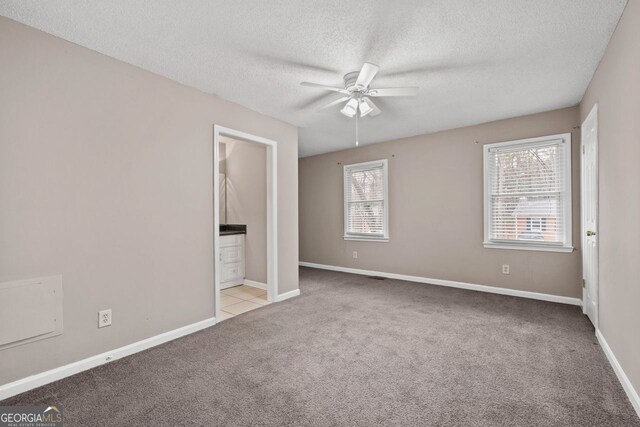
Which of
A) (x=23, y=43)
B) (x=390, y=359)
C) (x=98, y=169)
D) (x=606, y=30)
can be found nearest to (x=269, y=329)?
(x=390, y=359)

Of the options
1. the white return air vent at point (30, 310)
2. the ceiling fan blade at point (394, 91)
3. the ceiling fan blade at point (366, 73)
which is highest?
the ceiling fan blade at point (366, 73)

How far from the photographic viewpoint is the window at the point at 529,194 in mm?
3916

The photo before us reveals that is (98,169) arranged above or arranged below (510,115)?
below

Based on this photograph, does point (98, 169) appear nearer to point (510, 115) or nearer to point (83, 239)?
point (83, 239)

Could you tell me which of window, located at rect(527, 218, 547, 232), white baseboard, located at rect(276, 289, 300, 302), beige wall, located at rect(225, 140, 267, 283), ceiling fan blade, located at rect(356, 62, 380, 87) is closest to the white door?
window, located at rect(527, 218, 547, 232)

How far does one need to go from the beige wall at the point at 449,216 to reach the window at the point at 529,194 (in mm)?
96

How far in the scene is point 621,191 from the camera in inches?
84.7

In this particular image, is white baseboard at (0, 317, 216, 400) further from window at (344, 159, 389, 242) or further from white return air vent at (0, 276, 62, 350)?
window at (344, 159, 389, 242)

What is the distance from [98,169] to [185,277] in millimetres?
1204

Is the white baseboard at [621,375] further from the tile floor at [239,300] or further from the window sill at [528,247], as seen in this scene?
the tile floor at [239,300]

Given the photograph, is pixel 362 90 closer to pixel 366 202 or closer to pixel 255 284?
pixel 366 202

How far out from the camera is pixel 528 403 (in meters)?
1.89

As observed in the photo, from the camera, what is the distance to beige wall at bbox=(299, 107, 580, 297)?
402 cm

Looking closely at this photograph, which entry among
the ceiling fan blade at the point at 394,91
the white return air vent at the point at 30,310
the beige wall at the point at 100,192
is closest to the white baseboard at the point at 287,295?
the beige wall at the point at 100,192
